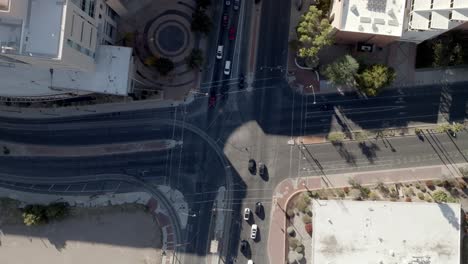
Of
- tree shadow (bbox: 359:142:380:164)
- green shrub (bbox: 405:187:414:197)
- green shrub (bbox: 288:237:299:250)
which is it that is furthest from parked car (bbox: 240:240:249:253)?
green shrub (bbox: 405:187:414:197)

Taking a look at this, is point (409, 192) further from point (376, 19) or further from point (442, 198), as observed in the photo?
point (376, 19)

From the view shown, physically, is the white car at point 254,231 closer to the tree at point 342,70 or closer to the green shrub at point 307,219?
the green shrub at point 307,219

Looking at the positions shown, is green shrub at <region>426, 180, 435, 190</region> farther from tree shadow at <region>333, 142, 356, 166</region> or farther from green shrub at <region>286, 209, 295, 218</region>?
green shrub at <region>286, 209, 295, 218</region>

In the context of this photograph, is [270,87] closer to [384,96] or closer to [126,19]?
[384,96]

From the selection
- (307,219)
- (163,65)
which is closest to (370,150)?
(307,219)

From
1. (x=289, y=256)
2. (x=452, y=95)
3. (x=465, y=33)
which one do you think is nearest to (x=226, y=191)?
(x=289, y=256)
